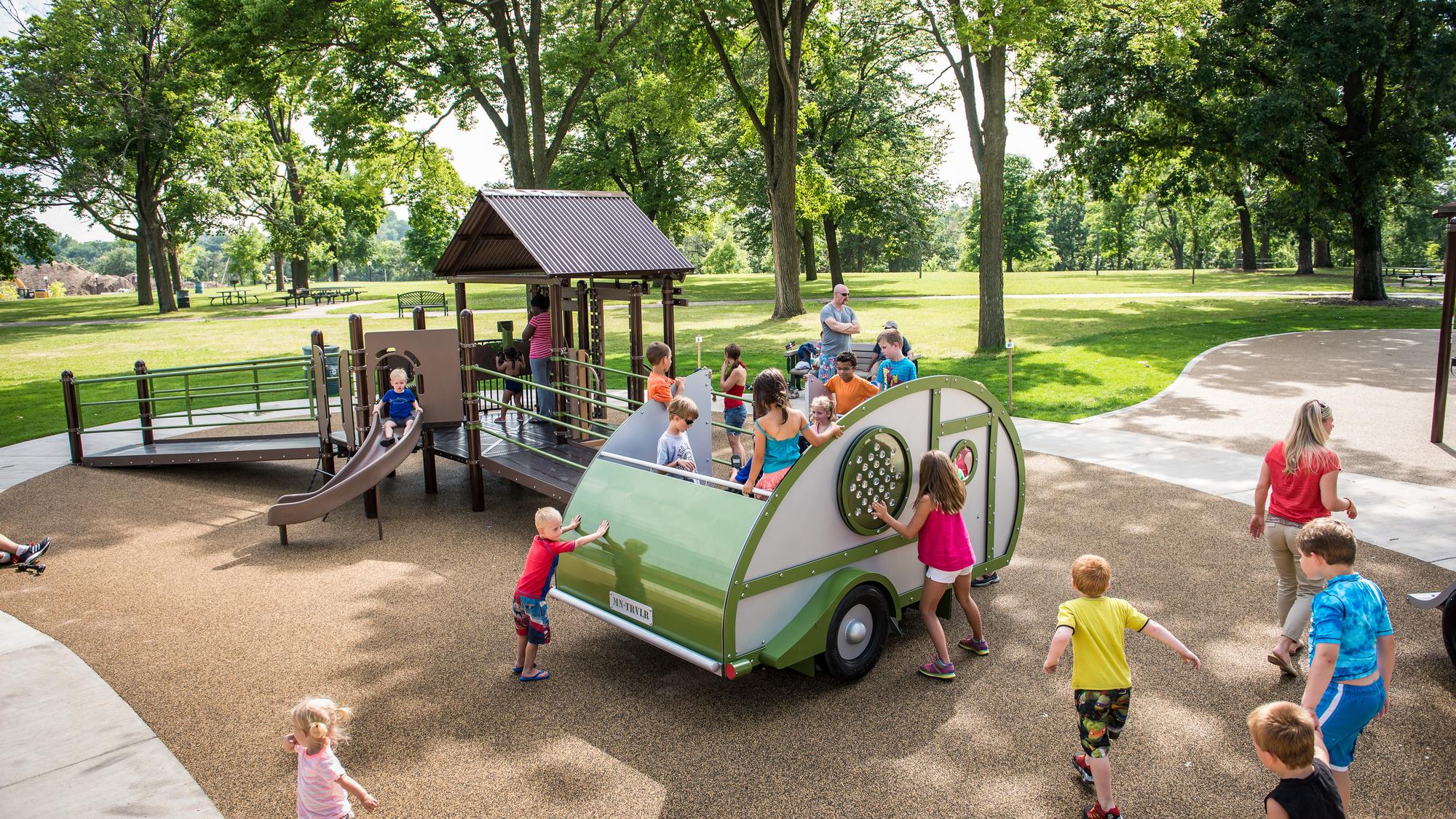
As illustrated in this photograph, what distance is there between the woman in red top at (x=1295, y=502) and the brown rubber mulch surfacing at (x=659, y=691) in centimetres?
37

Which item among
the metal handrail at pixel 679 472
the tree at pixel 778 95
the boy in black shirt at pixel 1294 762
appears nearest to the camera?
the boy in black shirt at pixel 1294 762

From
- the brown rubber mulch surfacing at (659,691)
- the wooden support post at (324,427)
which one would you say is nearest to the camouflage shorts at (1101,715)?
the brown rubber mulch surfacing at (659,691)

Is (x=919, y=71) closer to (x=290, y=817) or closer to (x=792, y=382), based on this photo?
(x=792, y=382)

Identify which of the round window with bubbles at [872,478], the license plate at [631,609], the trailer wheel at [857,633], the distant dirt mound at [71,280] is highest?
the distant dirt mound at [71,280]

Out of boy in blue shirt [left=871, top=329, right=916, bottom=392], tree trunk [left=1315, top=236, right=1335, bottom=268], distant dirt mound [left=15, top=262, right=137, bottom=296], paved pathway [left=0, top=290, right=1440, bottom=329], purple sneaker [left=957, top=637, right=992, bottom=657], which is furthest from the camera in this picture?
distant dirt mound [left=15, top=262, right=137, bottom=296]

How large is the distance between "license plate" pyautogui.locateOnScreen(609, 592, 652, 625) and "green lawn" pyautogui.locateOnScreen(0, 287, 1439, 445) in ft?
34.4

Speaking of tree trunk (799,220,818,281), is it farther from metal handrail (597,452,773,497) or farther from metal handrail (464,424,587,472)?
metal handrail (597,452,773,497)

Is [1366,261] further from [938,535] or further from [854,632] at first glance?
[854,632]

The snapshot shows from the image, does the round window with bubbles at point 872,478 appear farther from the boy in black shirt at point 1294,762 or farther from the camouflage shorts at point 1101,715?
the boy in black shirt at point 1294,762

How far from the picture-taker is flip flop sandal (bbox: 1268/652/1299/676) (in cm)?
628

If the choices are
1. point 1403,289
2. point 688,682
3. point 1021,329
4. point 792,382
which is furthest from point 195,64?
point 1403,289

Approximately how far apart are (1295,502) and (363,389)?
10.2 m

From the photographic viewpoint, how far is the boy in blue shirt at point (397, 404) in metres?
11.3

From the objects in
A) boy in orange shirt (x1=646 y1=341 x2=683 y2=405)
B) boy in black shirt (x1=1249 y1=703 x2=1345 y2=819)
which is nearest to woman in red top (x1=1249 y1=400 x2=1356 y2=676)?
boy in black shirt (x1=1249 y1=703 x2=1345 y2=819)
